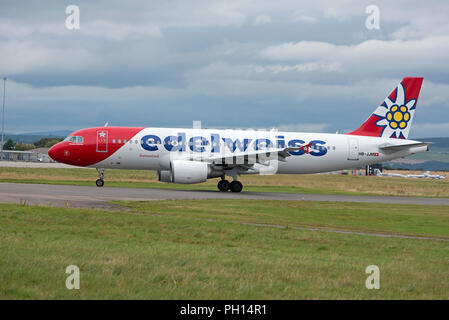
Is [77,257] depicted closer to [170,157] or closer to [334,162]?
[170,157]

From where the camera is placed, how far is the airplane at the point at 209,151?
35344 mm

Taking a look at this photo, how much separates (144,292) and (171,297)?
18.3 inches

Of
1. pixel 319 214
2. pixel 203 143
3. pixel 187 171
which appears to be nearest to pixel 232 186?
pixel 203 143

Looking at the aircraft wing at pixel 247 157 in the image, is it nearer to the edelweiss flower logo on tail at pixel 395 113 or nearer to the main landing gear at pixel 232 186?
the main landing gear at pixel 232 186

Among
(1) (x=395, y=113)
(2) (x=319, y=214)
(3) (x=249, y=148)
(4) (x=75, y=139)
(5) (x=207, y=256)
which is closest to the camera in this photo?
(5) (x=207, y=256)

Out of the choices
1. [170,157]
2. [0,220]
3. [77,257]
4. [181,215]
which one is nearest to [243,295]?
[77,257]

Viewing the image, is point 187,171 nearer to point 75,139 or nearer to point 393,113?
point 75,139

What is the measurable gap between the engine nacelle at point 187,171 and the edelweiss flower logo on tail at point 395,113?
15.2 m

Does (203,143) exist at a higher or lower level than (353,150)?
higher

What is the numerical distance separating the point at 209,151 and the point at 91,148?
760 centimetres

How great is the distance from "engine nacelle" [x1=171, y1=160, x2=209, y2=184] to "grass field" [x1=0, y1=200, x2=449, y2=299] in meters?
11.3

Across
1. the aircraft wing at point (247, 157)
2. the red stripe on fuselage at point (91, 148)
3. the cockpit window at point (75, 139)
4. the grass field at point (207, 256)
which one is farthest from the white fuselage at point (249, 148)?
the grass field at point (207, 256)

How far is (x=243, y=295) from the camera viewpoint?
884 centimetres

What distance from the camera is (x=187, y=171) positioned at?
3372 centimetres
